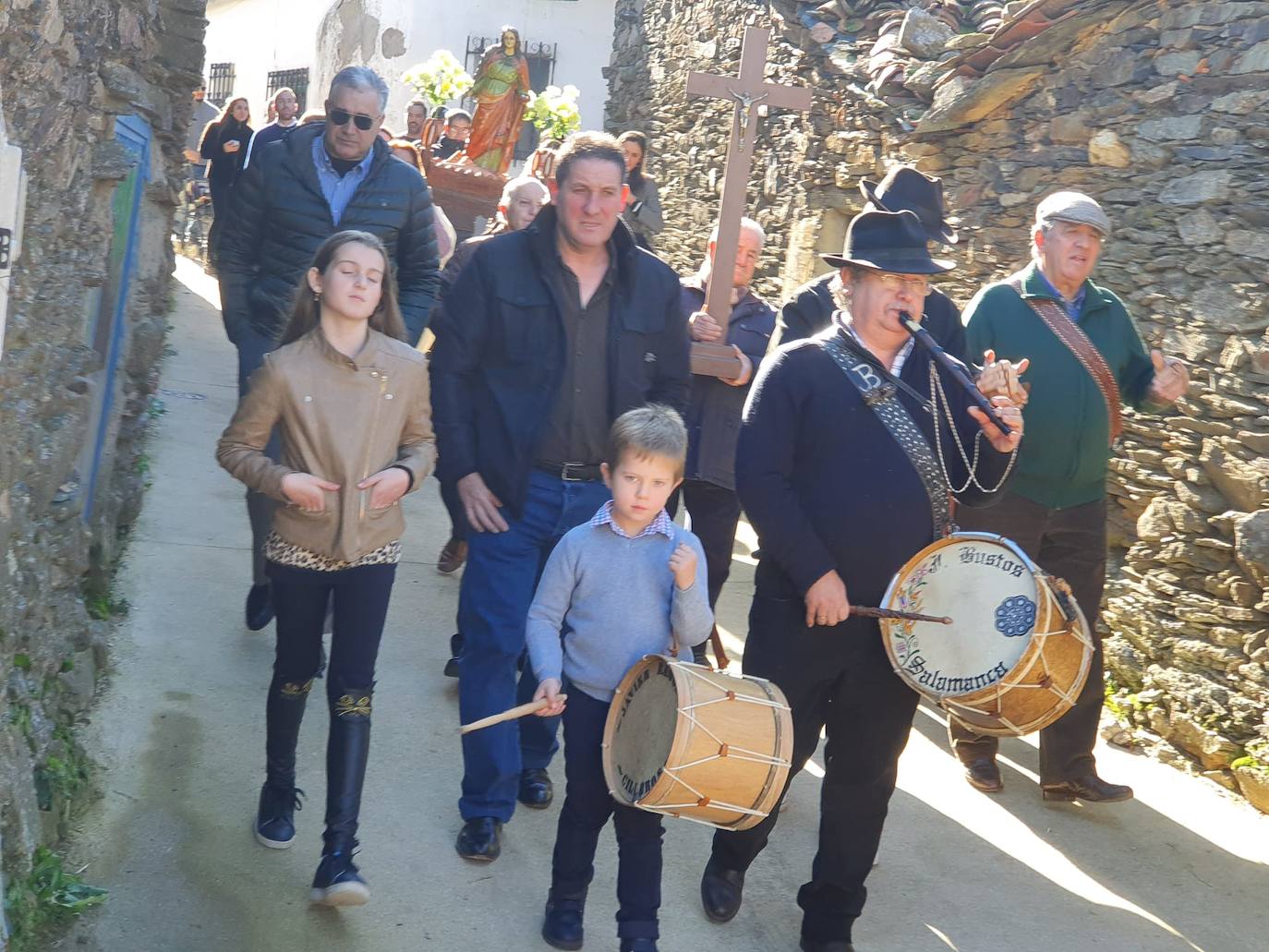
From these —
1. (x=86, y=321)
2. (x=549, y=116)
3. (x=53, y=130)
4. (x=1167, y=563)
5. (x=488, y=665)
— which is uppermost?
(x=549, y=116)

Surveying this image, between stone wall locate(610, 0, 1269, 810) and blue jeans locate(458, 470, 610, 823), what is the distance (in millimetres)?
2831

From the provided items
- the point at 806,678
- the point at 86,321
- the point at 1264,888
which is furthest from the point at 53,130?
the point at 1264,888

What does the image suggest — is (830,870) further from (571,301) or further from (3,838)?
(3,838)

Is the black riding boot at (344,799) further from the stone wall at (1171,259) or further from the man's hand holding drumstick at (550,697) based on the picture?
the stone wall at (1171,259)

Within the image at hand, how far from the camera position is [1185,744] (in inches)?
222

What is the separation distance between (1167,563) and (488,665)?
3.21 meters

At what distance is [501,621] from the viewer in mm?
4102

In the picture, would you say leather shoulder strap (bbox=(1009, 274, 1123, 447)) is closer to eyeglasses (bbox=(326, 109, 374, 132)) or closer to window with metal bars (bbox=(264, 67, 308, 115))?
eyeglasses (bbox=(326, 109, 374, 132))

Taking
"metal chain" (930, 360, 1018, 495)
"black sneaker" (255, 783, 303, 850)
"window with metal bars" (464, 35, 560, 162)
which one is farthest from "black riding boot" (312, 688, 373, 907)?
"window with metal bars" (464, 35, 560, 162)

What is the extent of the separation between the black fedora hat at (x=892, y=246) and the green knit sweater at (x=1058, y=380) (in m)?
1.36

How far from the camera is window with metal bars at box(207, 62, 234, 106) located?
34156 millimetres

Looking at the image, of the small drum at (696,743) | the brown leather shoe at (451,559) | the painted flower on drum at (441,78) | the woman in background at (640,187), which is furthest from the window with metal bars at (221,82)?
the small drum at (696,743)

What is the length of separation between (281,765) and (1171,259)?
4272 mm

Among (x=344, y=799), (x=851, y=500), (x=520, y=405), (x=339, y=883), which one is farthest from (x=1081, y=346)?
(x=339, y=883)
